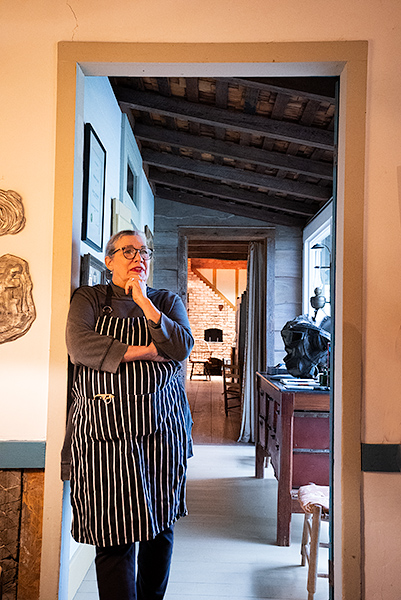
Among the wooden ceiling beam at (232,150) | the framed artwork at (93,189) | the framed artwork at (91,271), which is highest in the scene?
the wooden ceiling beam at (232,150)

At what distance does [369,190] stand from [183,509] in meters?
1.47

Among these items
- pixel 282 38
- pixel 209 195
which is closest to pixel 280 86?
pixel 282 38

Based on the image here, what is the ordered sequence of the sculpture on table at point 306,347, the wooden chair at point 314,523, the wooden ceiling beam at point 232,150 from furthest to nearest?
the wooden ceiling beam at point 232,150 < the sculpture on table at point 306,347 < the wooden chair at point 314,523

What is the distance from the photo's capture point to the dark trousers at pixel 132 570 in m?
1.75

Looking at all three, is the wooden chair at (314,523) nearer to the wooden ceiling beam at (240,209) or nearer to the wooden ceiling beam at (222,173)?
the wooden ceiling beam at (222,173)

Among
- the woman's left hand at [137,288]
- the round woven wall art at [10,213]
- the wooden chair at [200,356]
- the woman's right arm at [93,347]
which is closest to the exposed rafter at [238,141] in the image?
the woman's left hand at [137,288]

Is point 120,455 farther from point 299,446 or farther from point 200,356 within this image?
point 200,356

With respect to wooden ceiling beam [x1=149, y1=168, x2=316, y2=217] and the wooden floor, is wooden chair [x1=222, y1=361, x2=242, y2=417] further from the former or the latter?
wooden ceiling beam [x1=149, y1=168, x2=316, y2=217]

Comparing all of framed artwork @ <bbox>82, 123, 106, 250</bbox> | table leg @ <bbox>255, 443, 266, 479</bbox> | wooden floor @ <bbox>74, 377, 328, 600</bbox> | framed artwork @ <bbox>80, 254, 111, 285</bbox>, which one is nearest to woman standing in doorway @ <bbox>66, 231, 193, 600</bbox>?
framed artwork @ <bbox>80, 254, 111, 285</bbox>

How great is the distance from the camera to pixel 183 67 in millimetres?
1938

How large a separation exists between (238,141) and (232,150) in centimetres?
10

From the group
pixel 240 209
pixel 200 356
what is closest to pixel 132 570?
pixel 240 209

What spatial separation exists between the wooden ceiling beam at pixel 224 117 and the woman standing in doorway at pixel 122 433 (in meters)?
2.53

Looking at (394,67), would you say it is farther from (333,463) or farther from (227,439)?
(227,439)
